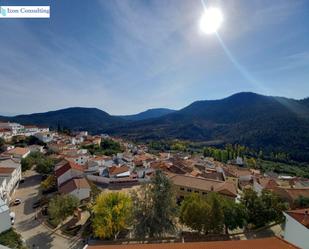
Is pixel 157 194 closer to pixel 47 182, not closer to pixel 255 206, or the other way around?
pixel 255 206

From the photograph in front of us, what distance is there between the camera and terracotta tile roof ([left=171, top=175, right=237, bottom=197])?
1649 inches

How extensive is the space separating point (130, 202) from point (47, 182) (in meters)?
23.7

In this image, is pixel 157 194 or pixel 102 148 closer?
pixel 157 194

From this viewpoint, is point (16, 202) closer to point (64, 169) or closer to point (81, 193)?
point (64, 169)

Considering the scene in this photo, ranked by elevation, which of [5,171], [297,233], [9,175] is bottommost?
[297,233]

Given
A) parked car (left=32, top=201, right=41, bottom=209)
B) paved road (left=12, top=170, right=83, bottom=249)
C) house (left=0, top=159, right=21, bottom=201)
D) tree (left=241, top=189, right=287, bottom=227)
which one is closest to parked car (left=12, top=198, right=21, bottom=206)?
paved road (left=12, top=170, right=83, bottom=249)

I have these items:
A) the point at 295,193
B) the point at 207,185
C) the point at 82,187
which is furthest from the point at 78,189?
the point at 295,193

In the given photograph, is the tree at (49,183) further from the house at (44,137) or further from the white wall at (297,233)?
the house at (44,137)

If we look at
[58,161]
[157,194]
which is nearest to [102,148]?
[58,161]

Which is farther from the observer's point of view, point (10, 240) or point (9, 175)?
point (9, 175)

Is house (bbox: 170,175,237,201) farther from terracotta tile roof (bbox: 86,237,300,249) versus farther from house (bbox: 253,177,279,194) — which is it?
terracotta tile roof (bbox: 86,237,300,249)

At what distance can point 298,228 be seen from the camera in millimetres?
21719

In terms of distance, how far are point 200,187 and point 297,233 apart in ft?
75.3

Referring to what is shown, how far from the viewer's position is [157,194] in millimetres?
27922
